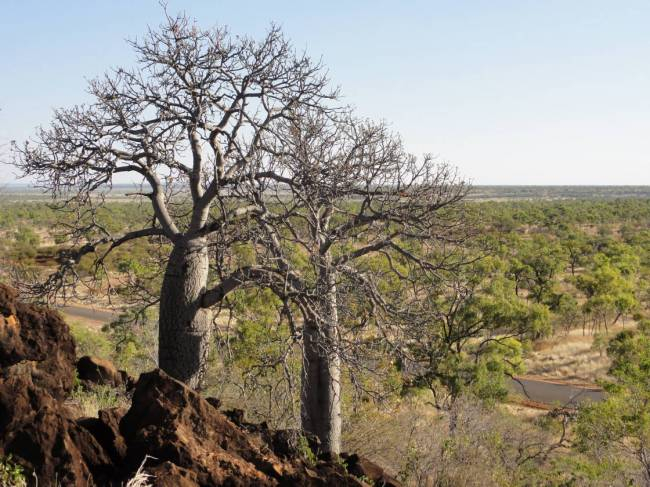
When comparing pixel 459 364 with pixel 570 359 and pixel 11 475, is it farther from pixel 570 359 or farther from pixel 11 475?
pixel 11 475

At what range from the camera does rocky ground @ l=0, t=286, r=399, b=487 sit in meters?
3.59

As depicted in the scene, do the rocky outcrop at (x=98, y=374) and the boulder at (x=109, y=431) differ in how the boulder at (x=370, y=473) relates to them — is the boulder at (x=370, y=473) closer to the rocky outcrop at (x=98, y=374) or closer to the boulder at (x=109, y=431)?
the boulder at (x=109, y=431)

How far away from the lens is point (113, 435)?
414 centimetres

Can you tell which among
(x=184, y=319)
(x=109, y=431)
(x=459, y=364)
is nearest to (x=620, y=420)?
(x=459, y=364)

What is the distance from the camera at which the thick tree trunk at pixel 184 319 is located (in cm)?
666

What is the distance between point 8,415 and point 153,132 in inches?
158

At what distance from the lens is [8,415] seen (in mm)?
3717

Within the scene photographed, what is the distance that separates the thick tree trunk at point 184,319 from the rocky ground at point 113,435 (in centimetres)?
157

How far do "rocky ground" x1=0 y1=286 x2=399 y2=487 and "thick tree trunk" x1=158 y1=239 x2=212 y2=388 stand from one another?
1.57 metres

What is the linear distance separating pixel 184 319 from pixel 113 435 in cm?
257

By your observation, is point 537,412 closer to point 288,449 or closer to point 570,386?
point 570,386

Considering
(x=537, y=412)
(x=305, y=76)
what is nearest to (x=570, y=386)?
(x=537, y=412)

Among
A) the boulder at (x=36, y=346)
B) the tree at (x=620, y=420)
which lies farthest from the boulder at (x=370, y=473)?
the tree at (x=620, y=420)

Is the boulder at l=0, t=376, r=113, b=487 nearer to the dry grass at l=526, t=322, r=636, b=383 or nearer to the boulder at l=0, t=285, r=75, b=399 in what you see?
the boulder at l=0, t=285, r=75, b=399
